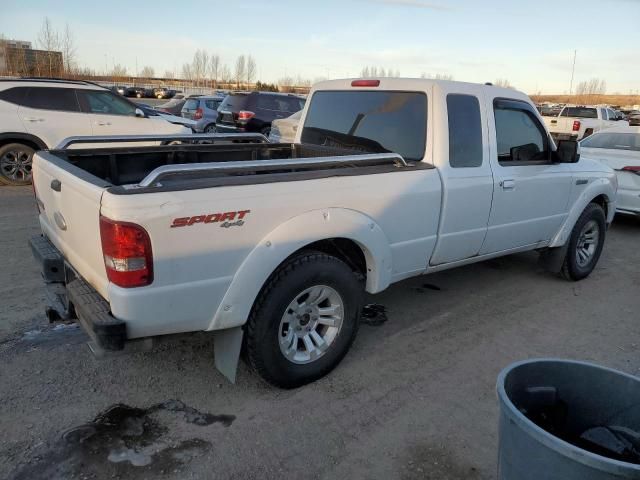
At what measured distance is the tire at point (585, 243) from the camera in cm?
554

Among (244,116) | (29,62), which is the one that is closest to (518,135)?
(244,116)

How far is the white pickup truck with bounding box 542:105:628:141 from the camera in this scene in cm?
1983

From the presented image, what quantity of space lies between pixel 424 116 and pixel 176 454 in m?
2.90

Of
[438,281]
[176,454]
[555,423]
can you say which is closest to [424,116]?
Result: [438,281]

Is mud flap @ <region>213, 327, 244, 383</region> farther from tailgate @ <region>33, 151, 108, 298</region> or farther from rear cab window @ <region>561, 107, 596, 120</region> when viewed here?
rear cab window @ <region>561, 107, 596, 120</region>

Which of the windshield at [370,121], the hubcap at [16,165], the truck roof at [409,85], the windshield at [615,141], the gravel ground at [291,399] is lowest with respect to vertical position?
the gravel ground at [291,399]

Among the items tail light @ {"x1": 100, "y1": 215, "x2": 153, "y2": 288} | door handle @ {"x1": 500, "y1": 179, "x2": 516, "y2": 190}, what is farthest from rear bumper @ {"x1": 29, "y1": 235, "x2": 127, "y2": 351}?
door handle @ {"x1": 500, "y1": 179, "x2": 516, "y2": 190}

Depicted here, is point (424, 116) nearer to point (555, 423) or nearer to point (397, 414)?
point (397, 414)

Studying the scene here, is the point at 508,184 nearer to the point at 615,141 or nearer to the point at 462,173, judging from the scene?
the point at 462,173

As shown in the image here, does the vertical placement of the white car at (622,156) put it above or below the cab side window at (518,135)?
below

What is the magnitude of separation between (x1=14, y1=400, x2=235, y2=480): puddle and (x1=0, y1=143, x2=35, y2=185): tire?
797 cm

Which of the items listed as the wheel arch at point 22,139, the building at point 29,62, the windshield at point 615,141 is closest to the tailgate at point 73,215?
the wheel arch at point 22,139

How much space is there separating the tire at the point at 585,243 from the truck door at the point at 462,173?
1.73 metres

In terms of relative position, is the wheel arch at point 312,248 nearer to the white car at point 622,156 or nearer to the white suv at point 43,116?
the white car at point 622,156
